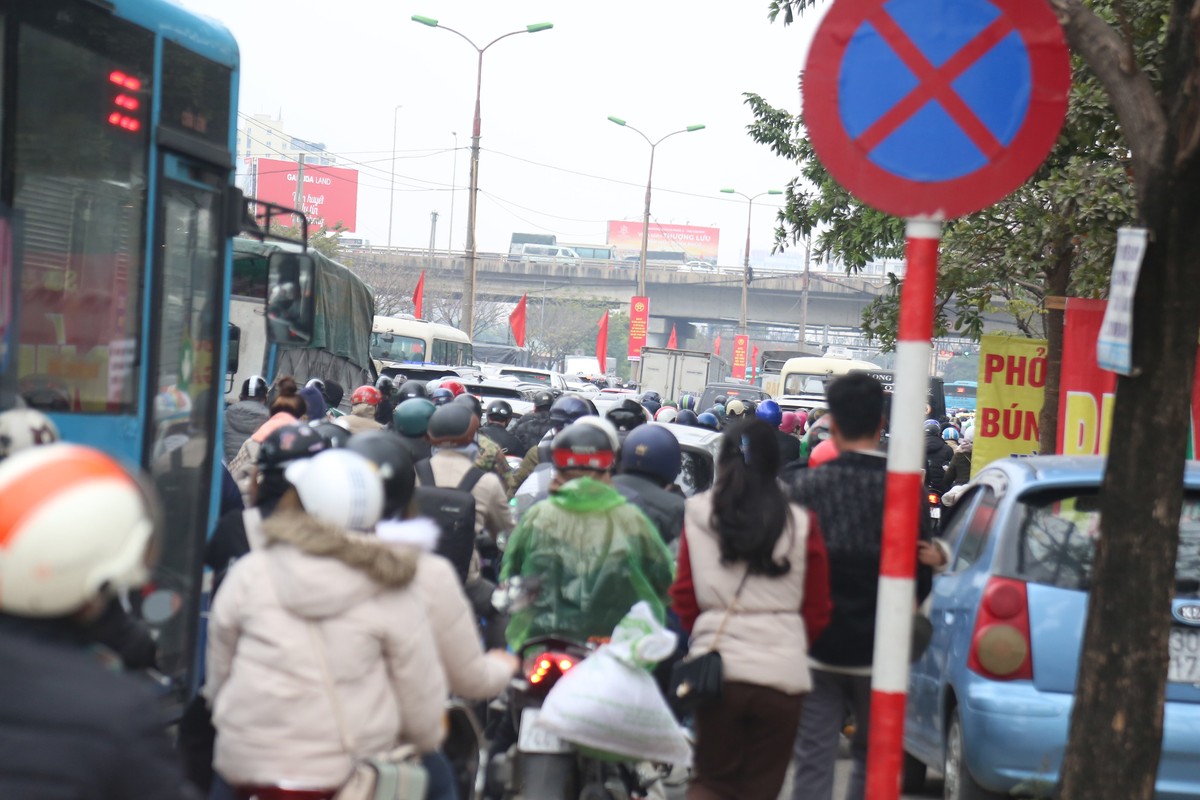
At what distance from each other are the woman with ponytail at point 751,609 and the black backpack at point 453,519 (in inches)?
59.1

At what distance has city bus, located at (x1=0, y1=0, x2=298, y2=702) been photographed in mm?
5359

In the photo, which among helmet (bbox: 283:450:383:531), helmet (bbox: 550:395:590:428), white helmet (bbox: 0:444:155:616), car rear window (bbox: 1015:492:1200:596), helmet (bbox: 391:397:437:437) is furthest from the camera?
helmet (bbox: 550:395:590:428)

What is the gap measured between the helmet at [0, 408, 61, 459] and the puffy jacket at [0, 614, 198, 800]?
2.45 meters

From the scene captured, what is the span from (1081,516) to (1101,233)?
628 cm

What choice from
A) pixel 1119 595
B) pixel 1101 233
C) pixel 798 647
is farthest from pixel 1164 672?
pixel 1101 233

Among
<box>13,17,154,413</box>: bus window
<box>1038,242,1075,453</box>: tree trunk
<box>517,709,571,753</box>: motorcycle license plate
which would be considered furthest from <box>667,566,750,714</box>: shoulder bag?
<box>1038,242,1075,453</box>: tree trunk

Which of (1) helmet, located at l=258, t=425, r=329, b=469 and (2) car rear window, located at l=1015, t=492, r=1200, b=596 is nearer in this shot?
(1) helmet, located at l=258, t=425, r=329, b=469

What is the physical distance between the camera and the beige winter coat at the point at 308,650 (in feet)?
11.1

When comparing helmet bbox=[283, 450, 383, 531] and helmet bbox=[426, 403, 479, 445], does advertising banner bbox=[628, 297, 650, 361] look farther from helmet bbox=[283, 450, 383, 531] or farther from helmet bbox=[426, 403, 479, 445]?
helmet bbox=[283, 450, 383, 531]

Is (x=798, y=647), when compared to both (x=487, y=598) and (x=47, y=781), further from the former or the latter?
(x=47, y=781)

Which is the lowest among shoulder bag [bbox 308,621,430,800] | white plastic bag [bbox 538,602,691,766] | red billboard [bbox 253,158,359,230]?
white plastic bag [bbox 538,602,691,766]

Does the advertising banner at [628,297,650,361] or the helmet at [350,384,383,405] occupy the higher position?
the advertising banner at [628,297,650,361]

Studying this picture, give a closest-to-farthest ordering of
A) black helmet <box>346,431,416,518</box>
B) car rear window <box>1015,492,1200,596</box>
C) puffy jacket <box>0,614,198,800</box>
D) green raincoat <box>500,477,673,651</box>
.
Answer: puffy jacket <box>0,614,198,800</box>, black helmet <box>346,431,416,518</box>, green raincoat <box>500,477,673,651</box>, car rear window <box>1015,492,1200,596</box>

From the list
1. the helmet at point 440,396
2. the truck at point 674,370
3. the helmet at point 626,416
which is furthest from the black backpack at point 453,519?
the truck at point 674,370
